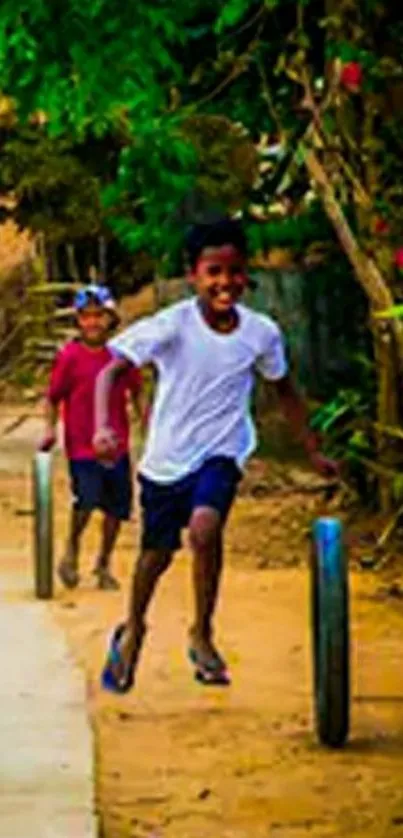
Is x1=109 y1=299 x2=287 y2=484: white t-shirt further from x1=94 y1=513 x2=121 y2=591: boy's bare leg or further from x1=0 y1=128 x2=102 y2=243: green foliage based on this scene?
x1=0 y1=128 x2=102 y2=243: green foliage

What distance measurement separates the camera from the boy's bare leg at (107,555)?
40.2 ft

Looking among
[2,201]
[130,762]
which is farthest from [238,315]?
[2,201]

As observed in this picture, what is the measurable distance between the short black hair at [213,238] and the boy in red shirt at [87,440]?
417 centimetres

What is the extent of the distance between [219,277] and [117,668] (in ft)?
4.74

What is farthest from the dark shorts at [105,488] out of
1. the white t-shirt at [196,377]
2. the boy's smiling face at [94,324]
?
the white t-shirt at [196,377]

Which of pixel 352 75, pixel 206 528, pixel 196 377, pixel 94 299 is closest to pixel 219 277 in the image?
pixel 196 377

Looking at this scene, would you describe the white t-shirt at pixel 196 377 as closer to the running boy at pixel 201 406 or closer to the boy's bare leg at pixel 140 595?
the running boy at pixel 201 406

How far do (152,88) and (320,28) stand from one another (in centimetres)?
102

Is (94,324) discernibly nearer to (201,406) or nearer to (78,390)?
(78,390)

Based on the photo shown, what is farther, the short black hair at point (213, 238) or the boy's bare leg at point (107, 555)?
the boy's bare leg at point (107, 555)

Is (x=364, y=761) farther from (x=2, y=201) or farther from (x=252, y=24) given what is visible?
(x=2, y=201)

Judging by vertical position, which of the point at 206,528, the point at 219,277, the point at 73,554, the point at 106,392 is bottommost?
the point at 73,554

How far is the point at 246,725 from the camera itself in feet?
27.3

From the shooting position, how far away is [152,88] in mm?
13602
